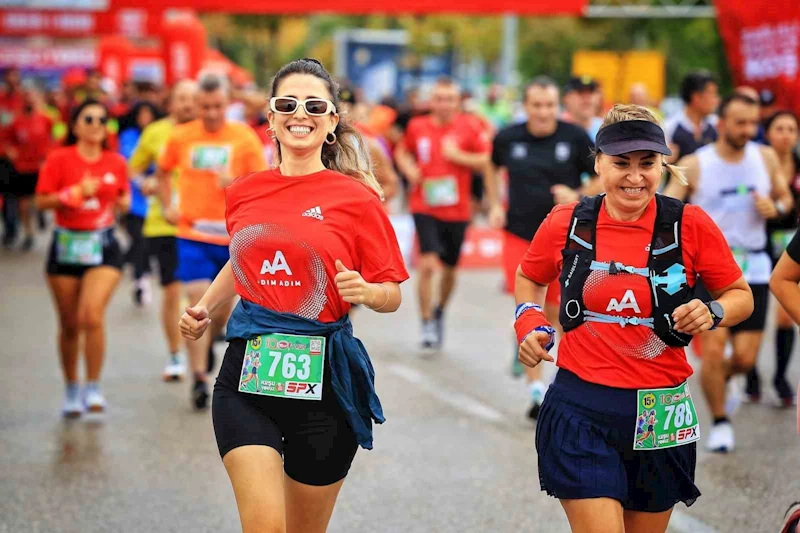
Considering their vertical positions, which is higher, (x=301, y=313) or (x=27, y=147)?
(x=301, y=313)

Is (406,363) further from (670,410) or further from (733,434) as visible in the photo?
(670,410)

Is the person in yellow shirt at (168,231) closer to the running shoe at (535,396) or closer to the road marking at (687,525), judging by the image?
the running shoe at (535,396)

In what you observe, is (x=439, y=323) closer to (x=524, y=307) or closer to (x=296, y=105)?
(x=524, y=307)

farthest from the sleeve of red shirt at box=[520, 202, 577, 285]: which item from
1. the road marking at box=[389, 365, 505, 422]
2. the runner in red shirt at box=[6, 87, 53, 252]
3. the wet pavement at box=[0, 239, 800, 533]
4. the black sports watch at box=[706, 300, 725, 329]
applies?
the runner in red shirt at box=[6, 87, 53, 252]

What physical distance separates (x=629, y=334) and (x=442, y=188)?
7.38m

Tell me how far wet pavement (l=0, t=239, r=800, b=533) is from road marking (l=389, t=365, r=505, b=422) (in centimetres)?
1

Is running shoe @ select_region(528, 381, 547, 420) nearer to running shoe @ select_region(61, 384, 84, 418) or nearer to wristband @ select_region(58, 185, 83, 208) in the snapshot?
running shoe @ select_region(61, 384, 84, 418)

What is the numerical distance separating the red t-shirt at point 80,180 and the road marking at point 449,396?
2.62 m

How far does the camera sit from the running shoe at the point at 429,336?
1135 cm

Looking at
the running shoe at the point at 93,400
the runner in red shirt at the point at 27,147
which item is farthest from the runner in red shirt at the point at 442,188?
the runner in red shirt at the point at 27,147

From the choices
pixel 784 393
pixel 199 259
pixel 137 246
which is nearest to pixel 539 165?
pixel 784 393

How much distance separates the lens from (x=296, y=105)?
4.44m

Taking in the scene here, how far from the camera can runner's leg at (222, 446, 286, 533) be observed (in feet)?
13.4

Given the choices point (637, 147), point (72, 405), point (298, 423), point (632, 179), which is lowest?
point (72, 405)
